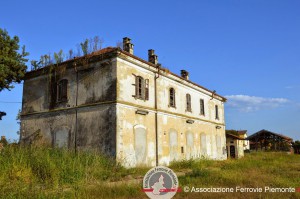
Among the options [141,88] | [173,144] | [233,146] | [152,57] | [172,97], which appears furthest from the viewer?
[233,146]

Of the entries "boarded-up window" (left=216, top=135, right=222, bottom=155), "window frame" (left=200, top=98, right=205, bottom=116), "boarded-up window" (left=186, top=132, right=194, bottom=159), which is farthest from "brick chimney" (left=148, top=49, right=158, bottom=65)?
"boarded-up window" (left=216, top=135, right=222, bottom=155)

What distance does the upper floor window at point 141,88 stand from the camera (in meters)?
16.8

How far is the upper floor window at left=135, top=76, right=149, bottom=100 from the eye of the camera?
16.8 metres

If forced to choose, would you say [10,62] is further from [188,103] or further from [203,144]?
[203,144]

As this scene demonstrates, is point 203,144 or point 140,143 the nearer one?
point 140,143

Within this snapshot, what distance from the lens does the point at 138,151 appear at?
52.4 feet

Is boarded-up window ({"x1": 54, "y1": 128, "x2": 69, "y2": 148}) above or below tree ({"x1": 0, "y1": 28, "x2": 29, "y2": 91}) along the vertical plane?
below

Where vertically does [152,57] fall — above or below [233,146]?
above

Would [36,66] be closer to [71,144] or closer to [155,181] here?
[71,144]

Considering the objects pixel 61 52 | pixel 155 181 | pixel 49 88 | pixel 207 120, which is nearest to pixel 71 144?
pixel 49 88

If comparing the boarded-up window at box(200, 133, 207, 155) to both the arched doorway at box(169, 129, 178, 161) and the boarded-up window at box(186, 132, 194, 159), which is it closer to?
the boarded-up window at box(186, 132, 194, 159)

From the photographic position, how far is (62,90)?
17344 mm

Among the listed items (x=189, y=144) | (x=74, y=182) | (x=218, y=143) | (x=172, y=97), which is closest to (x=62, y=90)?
(x=172, y=97)

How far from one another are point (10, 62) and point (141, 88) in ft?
26.5
